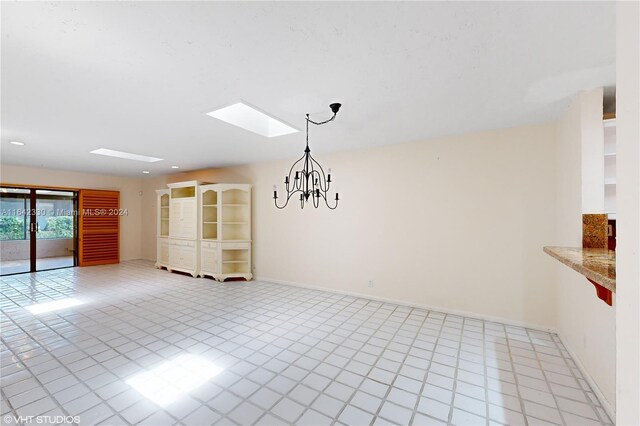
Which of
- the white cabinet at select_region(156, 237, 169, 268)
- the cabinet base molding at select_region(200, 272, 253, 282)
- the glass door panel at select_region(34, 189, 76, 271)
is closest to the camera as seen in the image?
the cabinet base molding at select_region(200, 272, 253, 282)

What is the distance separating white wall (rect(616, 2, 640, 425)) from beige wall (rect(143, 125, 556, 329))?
2990 mm

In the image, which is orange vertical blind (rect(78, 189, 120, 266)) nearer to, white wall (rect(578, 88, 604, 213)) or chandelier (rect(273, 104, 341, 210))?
chandelier (rect(273, 104, 341, 210))

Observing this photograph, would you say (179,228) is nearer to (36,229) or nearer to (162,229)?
(162,229)

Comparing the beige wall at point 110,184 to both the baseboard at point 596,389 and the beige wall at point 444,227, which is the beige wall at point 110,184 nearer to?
the beige wall at point 444,227

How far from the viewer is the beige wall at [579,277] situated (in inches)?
74.3

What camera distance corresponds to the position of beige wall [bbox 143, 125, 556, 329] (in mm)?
3104

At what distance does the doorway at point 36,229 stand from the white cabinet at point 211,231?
271 cm

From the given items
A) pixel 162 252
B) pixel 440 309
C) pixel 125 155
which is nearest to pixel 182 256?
pixel 162 252

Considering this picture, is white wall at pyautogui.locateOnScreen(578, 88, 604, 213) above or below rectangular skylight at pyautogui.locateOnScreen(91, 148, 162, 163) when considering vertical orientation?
below

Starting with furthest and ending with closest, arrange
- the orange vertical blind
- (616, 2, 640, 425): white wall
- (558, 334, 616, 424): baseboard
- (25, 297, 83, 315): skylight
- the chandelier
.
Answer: the orange vertical blind < (25, 297, 83, 315): skylight < the chandelier < (558, 334, 616, 424): baseboard < (616, 2, 640, 425): white wall

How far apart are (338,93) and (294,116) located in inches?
26.5

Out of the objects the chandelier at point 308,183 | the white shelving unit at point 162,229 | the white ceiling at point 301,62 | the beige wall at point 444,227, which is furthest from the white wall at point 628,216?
the white shelving unit at point 162,229

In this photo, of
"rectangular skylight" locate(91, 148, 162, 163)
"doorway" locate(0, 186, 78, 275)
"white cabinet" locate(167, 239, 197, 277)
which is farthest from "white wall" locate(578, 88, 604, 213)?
"doorway" locate(0, 186, 78, 275)

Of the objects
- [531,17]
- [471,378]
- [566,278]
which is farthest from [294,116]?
[566,278]
